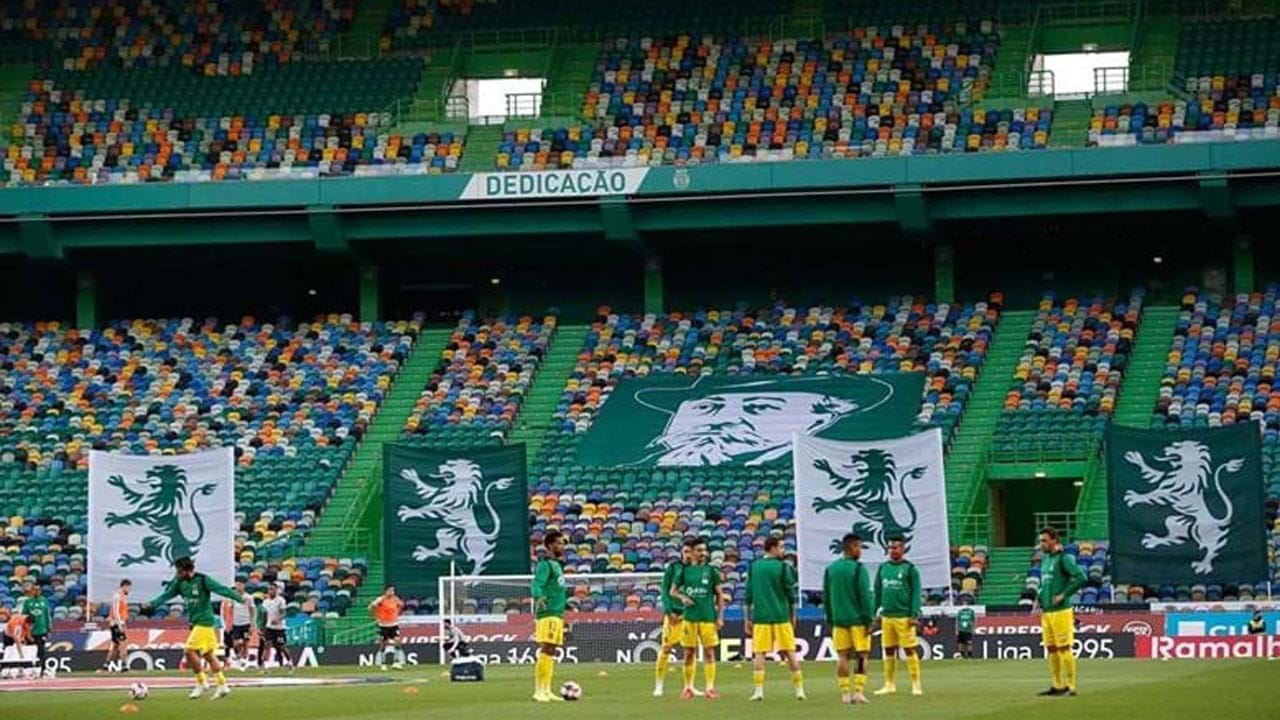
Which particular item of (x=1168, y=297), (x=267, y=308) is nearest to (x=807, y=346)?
(x=1168, y=297)

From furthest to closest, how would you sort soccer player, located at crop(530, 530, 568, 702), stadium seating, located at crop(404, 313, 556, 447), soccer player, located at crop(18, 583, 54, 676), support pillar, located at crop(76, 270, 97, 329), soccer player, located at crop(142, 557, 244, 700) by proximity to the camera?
support pillar, located at crop(76, 270, 97, 329)
stadium seating, located at crop(404, 313, 556, 447)
soccer player, located at crop(18, 583, 54, 676)
soccer player, located at crop(142, 557, 244, 700)
soccer player, located at crop(530, 530, 568, 702)

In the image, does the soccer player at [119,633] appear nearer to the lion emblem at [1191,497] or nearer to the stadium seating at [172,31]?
the lion emblem at [1191,497]

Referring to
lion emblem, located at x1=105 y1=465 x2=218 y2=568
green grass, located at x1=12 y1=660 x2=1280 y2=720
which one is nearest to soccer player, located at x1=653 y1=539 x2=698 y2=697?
green grass, located at x1=12 y1=660 x2=1280 y2=720

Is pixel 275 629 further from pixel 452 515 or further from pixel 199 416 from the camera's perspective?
pixel 199 416

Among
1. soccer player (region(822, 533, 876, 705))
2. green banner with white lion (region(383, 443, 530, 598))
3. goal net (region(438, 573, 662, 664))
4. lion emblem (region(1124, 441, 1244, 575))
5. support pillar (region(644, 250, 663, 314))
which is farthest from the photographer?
support pillar (region(644, 250, 663, 314))

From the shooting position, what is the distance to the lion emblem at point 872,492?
48.4 metres

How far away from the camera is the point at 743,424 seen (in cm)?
6328

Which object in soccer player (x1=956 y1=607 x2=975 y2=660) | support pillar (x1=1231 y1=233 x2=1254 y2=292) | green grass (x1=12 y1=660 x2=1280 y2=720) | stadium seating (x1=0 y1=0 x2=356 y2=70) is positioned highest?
stadium seating (x1=0 y1=0 x2=356 y2=70)

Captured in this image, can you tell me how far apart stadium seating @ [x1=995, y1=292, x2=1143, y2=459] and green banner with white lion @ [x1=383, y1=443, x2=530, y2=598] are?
14.3 meters

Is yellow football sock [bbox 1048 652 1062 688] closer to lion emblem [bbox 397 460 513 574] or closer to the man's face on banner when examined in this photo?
lion emblem [bbox 397 460 513 574]

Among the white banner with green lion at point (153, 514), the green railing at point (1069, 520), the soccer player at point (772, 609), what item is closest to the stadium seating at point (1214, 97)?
the green railing at point (1069, 520)

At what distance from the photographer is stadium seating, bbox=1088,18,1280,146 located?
63625mm

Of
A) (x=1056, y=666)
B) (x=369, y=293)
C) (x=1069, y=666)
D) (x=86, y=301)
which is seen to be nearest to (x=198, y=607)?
(x=1056, y=666)

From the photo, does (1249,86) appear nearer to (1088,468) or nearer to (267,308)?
(1088,468)
